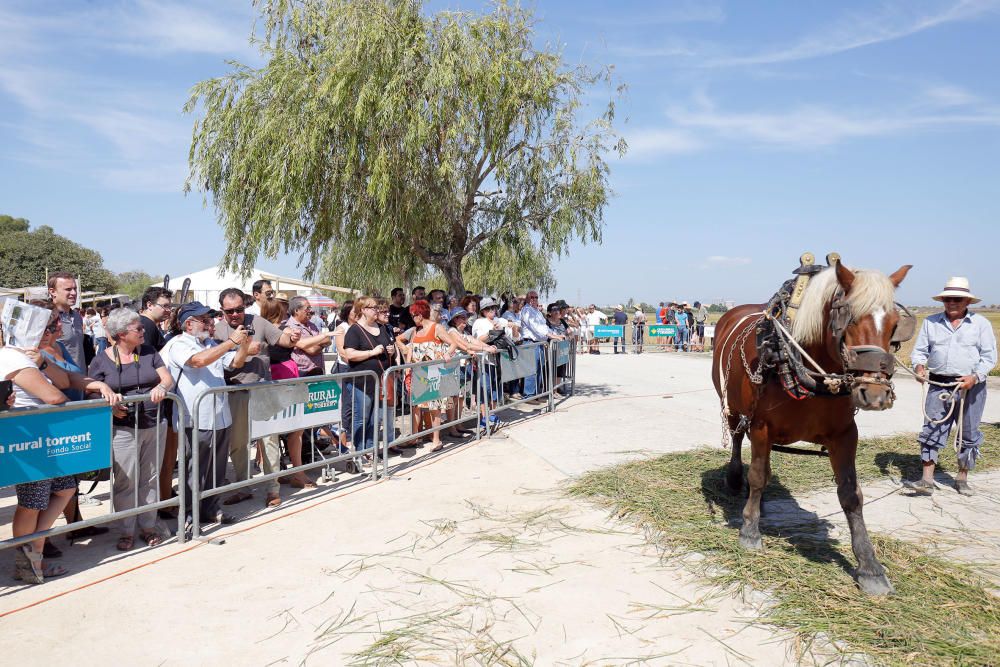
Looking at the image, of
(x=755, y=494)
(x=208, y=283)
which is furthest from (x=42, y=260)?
(x=755, y=494)

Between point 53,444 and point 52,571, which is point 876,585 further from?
point 52,571

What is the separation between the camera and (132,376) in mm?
4746

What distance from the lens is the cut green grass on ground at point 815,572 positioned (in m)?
3.18

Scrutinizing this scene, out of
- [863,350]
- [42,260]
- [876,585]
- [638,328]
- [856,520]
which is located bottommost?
[876,585]

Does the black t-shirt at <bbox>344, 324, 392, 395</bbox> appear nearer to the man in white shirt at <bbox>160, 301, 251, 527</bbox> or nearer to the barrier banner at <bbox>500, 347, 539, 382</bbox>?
the man in white shirt at <bbox>160, 301, 251, 527</bbox>

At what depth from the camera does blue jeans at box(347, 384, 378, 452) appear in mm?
6578

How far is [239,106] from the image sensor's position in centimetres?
1006

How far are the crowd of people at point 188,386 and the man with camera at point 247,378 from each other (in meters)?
0.01

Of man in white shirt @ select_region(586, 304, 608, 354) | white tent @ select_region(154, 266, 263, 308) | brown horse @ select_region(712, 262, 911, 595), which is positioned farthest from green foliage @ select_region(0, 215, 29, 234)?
brown horse @ select_region(712, 262, 911, 595)

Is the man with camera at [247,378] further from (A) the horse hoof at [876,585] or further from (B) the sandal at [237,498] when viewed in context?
(A) the horse hoof at [876,585]

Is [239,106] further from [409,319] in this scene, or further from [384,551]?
[384,551]

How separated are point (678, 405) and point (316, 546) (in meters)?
8.29

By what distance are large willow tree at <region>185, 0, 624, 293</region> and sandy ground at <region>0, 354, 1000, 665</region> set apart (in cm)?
521

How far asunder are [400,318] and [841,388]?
25.6 ft
